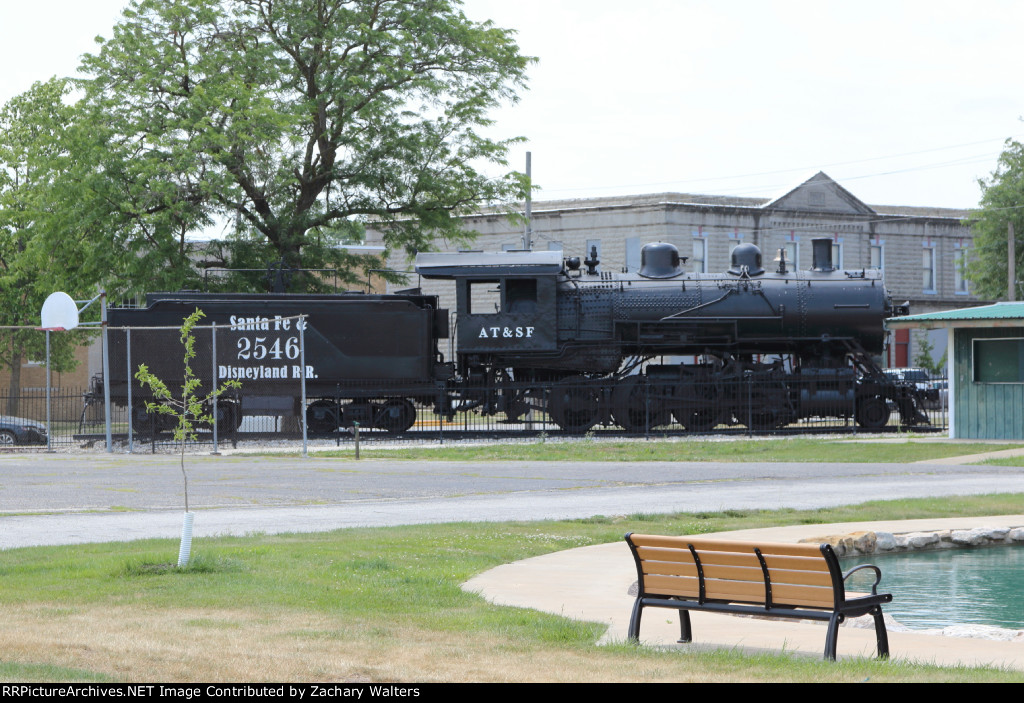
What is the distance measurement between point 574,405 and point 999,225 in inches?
1419

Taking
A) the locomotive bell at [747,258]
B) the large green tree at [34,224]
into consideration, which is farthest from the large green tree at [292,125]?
the locomotive bell at [747,258]

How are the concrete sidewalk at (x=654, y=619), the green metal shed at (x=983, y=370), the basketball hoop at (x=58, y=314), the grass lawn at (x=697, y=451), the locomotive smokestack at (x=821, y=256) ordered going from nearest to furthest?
the concrete sidewalk at (x=654, y=619)
the grass lawn at (x=697, y=451)
the basketball hoop at (x=58, y=314)
the green metal shed at (x=983, y=370)
the locomotive smokestack at (x=821, y=256)

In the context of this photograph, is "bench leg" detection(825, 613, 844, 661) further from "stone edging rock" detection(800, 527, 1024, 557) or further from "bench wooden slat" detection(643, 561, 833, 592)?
"stone edging rock" detection(800, 527, 1024, 557)

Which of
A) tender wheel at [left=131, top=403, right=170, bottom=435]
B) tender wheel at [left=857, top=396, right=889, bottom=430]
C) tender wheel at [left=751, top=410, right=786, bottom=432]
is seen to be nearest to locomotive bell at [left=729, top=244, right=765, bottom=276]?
tender wheel at [left=751, top=410, right=786, bottom=432]

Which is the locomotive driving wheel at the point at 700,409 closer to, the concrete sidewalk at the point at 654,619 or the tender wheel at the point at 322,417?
the tender wheel at the point at 322,417

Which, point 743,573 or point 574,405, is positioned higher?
point 574,405

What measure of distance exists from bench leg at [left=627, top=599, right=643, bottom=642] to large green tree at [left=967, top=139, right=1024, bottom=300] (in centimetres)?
5396

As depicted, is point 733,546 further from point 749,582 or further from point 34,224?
point 34,224

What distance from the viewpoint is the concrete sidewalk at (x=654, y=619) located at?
7883 millimetres

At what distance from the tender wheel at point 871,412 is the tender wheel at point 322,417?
1244 centimetres

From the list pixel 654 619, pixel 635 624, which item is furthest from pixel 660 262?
pixel 635 624

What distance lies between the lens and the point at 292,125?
36938 millimetres

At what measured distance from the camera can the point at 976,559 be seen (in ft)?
41.6
